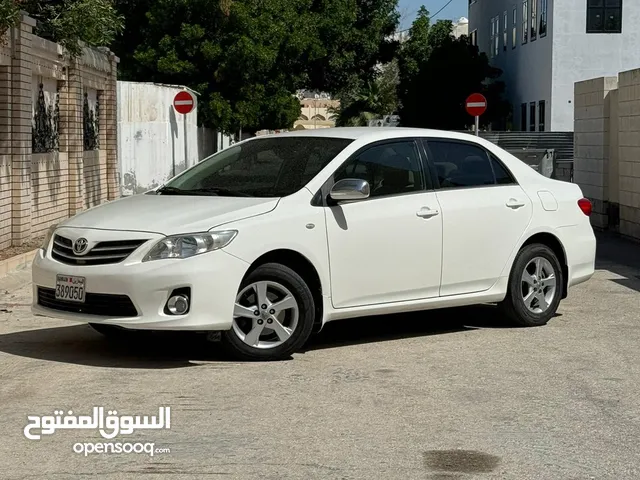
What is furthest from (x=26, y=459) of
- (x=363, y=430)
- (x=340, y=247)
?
(x=340, y=247)

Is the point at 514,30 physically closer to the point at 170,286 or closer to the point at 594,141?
the point at 594,141

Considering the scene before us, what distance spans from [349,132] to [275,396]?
2.83m

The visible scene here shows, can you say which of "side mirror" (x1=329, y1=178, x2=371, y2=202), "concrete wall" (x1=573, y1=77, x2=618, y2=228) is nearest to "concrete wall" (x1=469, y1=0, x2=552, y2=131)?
"concrete wall" (x1=573, y1=77, x2=618, y2=228)

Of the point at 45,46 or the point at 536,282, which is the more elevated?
the point at 45,46

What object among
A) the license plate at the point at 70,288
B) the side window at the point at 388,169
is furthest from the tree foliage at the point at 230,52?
the license plate at the point at 70,288

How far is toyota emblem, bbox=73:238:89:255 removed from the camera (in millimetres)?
8445

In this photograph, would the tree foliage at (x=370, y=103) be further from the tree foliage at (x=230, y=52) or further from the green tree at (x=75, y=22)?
the green tree at (x=75, y=22)

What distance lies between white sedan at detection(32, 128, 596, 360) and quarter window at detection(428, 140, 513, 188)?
0.04ft

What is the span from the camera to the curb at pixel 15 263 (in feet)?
46.9

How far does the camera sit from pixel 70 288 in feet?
27.8

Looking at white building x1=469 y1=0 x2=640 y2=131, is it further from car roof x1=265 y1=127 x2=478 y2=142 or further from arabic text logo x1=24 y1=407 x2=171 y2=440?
arabic text logo x1=24 y1=407 x2=171 y2=440

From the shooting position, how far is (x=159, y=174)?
32938 mm

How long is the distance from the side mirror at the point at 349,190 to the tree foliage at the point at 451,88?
1623 inches

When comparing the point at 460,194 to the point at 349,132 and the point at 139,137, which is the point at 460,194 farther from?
the point at 139,137
